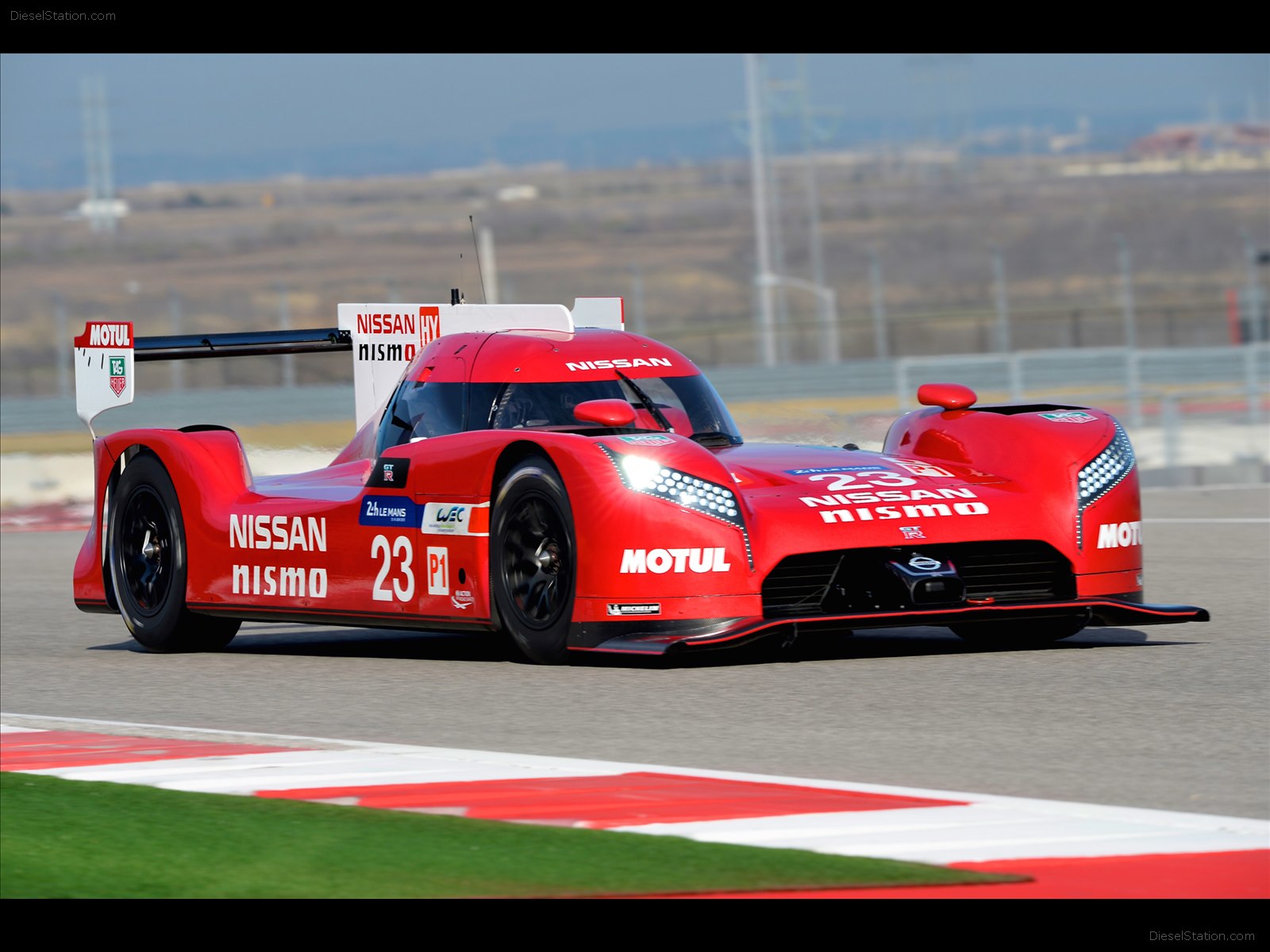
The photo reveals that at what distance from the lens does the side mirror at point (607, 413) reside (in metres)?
8.62

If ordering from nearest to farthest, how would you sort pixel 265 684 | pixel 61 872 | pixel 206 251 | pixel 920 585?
pixel 61 872, pixel 920 585, pixel 265 684, pixel 206 251

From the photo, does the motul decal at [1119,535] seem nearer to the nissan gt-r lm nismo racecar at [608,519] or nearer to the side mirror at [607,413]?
the nissan gt-r lm nismo racecar at [608,519]

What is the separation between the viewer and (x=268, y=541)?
32.5 ft

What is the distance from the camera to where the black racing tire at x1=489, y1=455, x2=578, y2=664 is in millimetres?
8492

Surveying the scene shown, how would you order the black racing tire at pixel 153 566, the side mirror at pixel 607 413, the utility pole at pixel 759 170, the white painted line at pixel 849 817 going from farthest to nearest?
the utility pole at pixel 759 170 < the black racing tire at pixel 153 566 < the side mirror at pixel 607 413 < the white painted line at pixel 849 817

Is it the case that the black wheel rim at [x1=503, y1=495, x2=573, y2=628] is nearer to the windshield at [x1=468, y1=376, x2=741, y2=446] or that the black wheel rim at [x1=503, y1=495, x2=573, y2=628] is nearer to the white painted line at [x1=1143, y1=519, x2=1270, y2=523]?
the windshield at [x1=468, y1=376, x2=741, y2=446]

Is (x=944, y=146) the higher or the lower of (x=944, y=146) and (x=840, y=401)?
the higher

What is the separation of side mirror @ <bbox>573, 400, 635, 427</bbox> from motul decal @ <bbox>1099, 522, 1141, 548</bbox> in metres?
1.88

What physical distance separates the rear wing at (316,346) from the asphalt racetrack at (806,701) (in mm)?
1203

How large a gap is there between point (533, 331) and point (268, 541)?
148 centimetres

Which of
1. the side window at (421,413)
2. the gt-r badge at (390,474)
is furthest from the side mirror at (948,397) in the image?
the gt-r badge at (390,474)

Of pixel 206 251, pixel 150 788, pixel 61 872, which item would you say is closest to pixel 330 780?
pixel 150 788

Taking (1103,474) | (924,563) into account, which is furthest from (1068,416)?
(924,563)

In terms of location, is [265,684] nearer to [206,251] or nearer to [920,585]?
[920,585]
